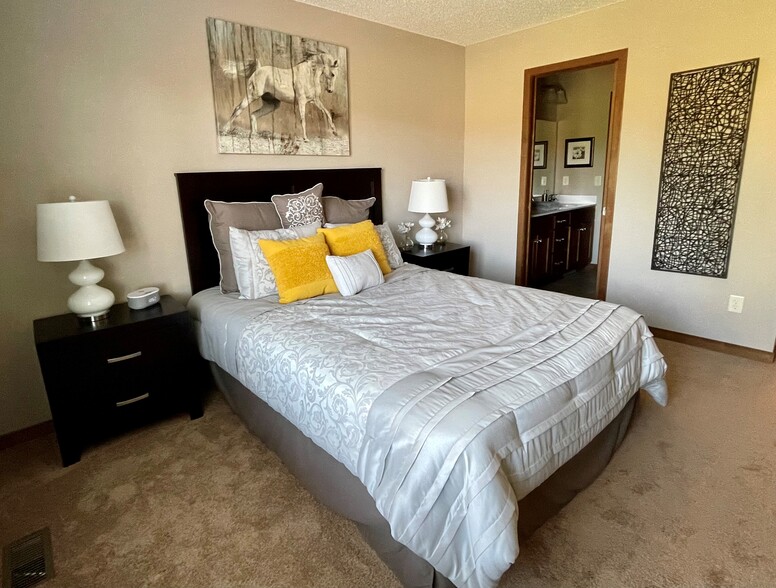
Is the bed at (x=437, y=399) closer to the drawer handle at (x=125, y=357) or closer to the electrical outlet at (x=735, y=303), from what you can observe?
the drawer handle at (x=125, y=357)

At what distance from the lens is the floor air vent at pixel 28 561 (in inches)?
61.9

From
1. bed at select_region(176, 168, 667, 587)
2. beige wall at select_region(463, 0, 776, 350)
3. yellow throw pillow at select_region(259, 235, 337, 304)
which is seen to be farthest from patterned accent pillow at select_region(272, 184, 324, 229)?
beige wall at select_region(463, 0, 776, 350)

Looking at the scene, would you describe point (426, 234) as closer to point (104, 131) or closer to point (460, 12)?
point (460, 12)

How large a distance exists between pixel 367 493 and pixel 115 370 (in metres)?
1.48

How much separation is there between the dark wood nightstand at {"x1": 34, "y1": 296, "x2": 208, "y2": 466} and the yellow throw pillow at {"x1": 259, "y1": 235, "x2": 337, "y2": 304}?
0.53m

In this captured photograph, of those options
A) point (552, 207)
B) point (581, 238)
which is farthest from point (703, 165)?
point (581, 238)

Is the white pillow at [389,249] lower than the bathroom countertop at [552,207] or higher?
lower

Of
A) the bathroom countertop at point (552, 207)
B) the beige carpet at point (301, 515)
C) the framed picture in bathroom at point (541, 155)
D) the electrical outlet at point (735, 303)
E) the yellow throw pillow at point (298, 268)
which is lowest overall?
the beige carpet at point (301, 515)

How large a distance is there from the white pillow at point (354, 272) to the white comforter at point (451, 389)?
0.39ft

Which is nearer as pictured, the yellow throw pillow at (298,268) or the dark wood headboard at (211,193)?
the yellow throw pillow at (298,268)

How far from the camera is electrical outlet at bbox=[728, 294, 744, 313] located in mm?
3131

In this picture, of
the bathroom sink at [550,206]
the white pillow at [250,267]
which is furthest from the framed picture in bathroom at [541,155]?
the white pillow at [250,267]

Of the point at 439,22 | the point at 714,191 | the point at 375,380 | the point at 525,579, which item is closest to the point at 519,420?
the point at 375,380

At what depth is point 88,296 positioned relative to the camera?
2275 millimetres
